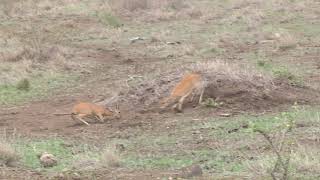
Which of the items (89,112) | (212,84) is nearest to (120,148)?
(89,112)

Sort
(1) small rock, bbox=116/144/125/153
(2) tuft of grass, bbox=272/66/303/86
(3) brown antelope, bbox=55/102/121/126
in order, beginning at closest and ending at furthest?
(1) small rock, bbox=116/144/125/153 < (3) brown antelope, bbox=55/102/121/126 < (2) tuft of grass, bbox=272/66/303/86

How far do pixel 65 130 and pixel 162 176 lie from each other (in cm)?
401

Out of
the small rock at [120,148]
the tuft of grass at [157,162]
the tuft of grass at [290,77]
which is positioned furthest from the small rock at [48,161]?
the tuft of grass at [290,77]

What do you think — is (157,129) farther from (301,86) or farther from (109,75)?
(109,75)

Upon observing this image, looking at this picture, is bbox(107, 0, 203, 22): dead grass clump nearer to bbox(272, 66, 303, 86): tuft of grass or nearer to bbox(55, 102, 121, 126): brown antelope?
bbox(272, 66, 303, 86): tuft of grass

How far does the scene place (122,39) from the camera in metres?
20.2

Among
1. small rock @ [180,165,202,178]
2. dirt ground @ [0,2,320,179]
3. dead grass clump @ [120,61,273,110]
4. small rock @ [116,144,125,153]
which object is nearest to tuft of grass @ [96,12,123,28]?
dirt ground @ [0,2,320,179]

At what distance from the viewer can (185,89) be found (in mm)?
10453

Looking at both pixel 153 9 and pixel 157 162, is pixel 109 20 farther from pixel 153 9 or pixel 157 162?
pixel 157 162

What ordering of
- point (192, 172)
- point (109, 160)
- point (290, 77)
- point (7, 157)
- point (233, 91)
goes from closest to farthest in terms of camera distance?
1. point (192, 172)
2. point (109, 160)
3. point (7, 157)
4. point (233, 91)
5. point (290, 77)

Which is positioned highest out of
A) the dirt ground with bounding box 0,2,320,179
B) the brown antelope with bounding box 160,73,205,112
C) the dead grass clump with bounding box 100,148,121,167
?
the dead grass clump with bounding box 100,148,121,167

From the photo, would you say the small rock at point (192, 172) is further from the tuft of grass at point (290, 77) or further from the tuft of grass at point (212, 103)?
the tuft of grass at point (290, 77)

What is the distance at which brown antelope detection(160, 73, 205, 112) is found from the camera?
408 inches

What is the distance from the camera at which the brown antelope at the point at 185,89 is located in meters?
10.4
